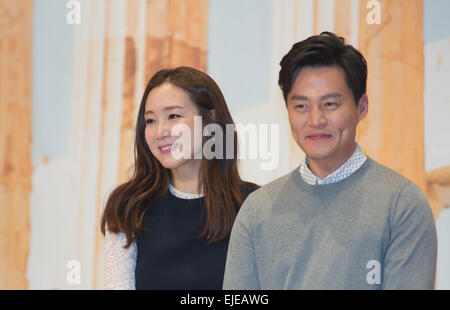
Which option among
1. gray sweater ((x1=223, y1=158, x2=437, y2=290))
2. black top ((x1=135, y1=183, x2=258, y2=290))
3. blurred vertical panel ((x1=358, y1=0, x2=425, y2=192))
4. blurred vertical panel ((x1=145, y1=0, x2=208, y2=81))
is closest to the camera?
gray sweater ((x1=223, y1=158, x2=437, y2=290))

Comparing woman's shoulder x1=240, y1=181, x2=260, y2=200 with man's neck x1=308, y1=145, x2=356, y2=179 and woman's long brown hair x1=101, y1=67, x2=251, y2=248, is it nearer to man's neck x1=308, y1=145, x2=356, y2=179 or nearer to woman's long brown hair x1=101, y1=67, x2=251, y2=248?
woman's long brown hair x1=101, y1=67, x2=251, y2=248

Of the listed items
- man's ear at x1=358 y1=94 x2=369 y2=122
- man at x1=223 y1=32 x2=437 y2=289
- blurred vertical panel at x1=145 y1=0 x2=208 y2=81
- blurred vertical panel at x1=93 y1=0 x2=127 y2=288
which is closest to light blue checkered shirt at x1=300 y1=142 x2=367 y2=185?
man at x1=223 y1=32 x2=437 y2=289

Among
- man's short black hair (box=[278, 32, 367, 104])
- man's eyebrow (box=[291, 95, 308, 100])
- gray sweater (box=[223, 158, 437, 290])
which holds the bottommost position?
gray sweater (box=[223, 158, 437, 290])

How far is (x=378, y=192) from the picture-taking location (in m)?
1.46

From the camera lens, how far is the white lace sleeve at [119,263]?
1908 mm

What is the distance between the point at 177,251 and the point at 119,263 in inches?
8.2

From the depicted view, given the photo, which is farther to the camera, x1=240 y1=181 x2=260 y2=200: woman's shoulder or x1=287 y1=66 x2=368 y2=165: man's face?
x1=240 y1=181 x2=260 y2=200: woman's shoulder

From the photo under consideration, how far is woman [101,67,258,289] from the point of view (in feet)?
6.21

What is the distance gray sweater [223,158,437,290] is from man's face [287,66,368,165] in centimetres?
9

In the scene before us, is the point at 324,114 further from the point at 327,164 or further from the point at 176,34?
the point at 176,34

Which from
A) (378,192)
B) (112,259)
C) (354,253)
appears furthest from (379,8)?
(112,259)

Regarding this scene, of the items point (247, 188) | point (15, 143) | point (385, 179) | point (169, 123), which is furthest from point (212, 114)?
point (15, 143)
